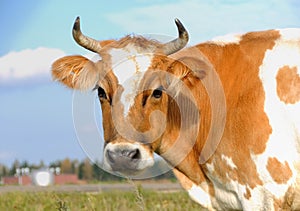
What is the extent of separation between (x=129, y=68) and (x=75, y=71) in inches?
44.1

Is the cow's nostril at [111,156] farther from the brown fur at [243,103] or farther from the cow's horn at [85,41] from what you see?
the cow's horn at [85,41]

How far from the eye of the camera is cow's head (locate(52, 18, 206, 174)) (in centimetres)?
781

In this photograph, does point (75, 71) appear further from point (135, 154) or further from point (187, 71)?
point (135, 154)

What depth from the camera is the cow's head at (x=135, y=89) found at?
25.6ft

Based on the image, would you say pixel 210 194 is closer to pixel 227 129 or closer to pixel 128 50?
pixel 227 129

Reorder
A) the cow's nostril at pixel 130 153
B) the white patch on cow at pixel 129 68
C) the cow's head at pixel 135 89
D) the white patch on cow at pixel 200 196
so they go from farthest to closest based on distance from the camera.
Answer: the white patch on cow at pixel 200 196 < the white patch on cow at pixel 129 68 < the cow's head at pixel 135 89 < the cow's nostril at pixel 130 153

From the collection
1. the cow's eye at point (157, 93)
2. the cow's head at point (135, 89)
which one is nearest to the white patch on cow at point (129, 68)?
the cow's head at point (135, 89)

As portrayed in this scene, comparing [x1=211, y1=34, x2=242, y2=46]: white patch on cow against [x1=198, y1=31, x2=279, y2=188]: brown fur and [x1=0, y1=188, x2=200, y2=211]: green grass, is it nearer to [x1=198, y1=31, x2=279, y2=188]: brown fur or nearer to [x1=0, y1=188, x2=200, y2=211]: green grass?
[x1=198, y1=31, x2=279, y2=188]: brown fur

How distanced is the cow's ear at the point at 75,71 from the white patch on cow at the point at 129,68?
402 mm

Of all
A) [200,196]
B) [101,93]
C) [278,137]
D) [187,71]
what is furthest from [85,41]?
[278,137]

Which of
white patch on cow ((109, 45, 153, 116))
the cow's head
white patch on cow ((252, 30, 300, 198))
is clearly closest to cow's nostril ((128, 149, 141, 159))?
the cow's head

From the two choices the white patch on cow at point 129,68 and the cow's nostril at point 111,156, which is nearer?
the cow's nostril at point 111,156

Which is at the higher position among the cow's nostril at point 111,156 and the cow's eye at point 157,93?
the cow's eye at point 157,93

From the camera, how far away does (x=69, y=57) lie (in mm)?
8961
